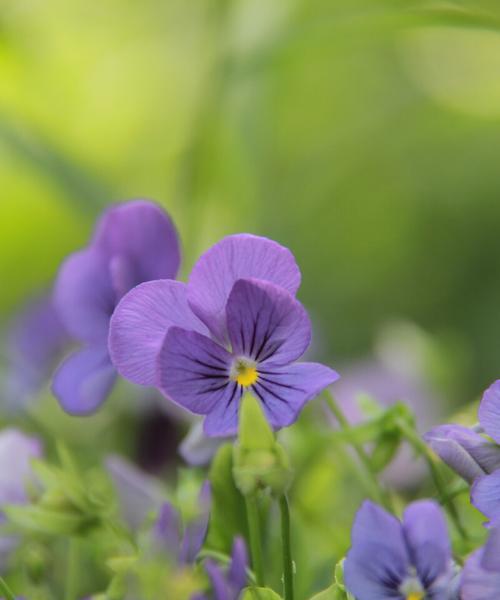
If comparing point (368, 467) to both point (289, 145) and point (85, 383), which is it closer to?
point (85, 383)

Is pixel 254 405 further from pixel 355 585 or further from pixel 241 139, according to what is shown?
pixel 241 139

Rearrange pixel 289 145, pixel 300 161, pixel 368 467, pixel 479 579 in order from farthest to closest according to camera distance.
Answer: pixel 289 145 → pixel 300 161 → pixel 368 467 → pixel 479 579

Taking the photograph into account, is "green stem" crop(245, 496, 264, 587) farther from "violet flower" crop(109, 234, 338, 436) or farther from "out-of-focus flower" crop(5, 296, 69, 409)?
"out-of-focus flower" crop(5, 296, 69, 409)

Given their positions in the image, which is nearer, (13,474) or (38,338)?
(13,474)

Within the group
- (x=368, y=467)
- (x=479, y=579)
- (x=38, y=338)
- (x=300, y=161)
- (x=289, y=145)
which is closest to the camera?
(x=479, y=579)

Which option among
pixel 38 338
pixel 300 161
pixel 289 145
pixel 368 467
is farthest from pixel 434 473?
pixel 289 145

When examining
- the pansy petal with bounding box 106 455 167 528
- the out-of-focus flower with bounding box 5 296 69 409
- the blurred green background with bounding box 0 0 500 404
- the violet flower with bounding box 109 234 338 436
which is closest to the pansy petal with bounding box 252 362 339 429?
the violet flower with bounding box 109 234 338 436

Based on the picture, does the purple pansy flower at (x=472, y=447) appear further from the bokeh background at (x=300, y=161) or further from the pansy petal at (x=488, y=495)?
the bokeh background at (x=300, y=161)
